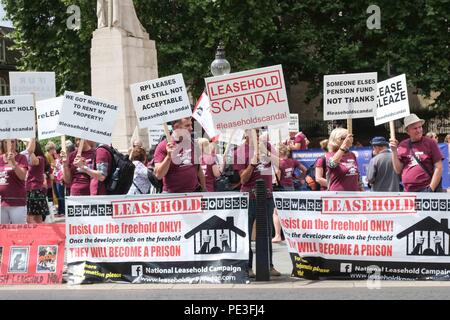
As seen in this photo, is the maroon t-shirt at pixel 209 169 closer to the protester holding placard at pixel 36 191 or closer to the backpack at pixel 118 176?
the backpack at pixel 118 176

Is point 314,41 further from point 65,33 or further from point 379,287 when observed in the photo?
point 379,287

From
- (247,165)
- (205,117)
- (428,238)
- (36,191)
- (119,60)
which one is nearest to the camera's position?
(428,238)

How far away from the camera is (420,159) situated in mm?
9531

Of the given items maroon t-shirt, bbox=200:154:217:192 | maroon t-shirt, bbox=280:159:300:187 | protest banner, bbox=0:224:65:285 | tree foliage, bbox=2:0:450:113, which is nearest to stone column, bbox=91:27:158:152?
maroon t-shirt, bbox=280:159:300:187

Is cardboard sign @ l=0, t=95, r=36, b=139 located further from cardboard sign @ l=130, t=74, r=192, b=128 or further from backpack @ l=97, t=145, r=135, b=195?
cardboard sign @ l=130, t=74, r=192, b=128

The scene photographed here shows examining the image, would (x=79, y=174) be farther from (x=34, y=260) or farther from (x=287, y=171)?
(x=287, y=171)

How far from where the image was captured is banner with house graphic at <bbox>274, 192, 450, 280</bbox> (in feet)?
29.1

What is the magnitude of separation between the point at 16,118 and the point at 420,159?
16.7 ft

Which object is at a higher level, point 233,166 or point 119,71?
point 119,71

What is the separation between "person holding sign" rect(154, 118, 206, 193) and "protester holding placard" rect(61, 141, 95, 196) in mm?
987

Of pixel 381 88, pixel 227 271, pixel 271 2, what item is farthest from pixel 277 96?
pixel 271 2

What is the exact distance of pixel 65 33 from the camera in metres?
32.4

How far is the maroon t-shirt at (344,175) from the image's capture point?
378 inches

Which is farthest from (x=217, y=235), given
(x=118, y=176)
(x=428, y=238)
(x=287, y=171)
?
(x=287, y=171)
